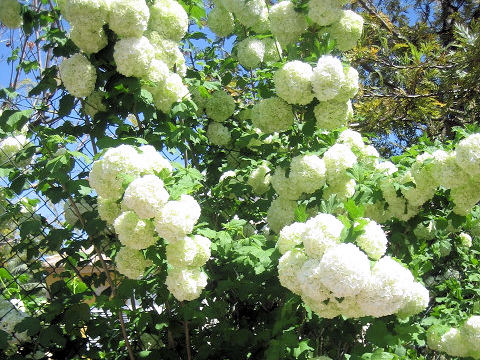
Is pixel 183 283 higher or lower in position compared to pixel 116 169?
lower

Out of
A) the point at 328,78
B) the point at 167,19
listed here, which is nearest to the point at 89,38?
the point at 167,19

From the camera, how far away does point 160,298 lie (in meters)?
2.89

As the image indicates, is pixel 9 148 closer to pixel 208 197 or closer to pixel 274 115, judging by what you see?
pixel 208 197

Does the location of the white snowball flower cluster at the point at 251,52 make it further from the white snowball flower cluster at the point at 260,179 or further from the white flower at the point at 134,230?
the white flower at the point at 134,230

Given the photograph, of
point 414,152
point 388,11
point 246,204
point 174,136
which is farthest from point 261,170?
point 388,11

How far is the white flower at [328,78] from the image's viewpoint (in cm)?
266

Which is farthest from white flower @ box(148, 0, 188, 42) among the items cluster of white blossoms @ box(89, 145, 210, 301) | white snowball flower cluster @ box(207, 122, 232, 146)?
cluster of white blossoms @ box(89, 145, 210, 301)

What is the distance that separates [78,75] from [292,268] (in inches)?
63.9

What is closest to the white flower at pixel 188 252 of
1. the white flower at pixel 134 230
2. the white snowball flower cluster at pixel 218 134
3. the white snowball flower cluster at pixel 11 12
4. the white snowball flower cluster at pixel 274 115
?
the white flower at pixel 134 230

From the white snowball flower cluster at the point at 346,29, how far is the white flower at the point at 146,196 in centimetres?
164

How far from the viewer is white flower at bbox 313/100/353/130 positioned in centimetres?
282

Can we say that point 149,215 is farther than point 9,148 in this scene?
No

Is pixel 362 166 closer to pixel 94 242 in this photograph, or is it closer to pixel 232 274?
pixel 232 274

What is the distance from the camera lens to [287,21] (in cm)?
309
